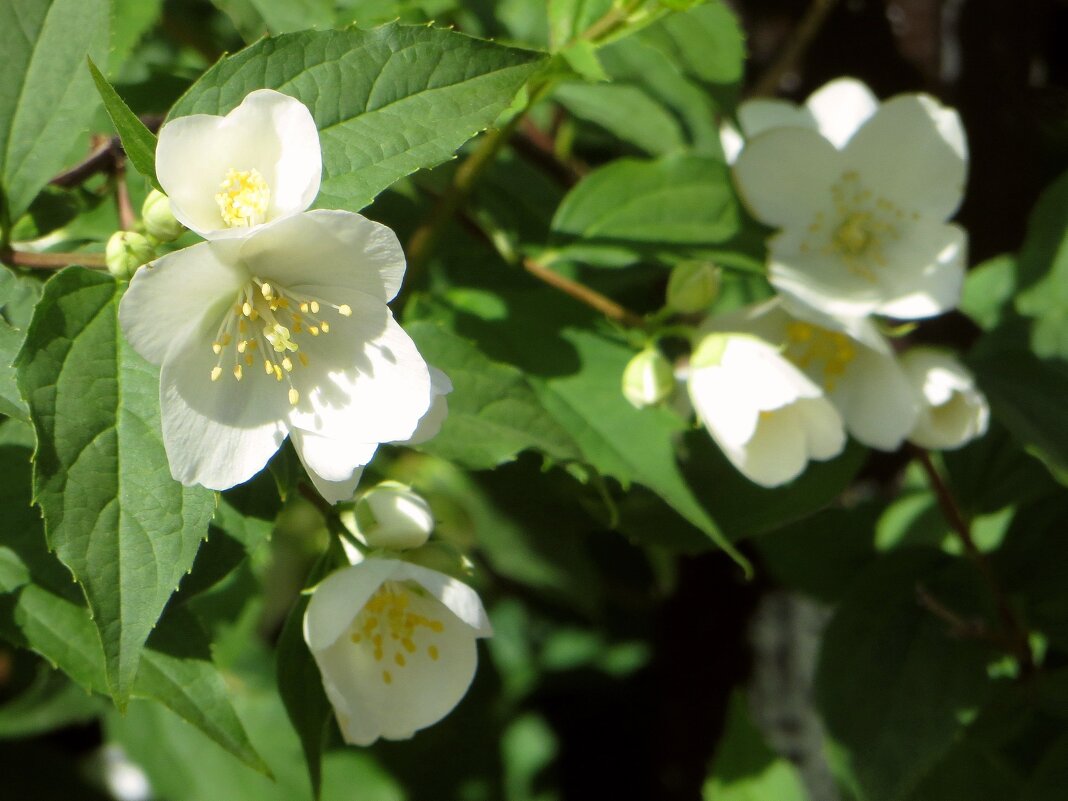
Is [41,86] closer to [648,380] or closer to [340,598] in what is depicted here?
[340,598]

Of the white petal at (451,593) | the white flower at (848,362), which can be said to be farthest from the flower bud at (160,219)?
the white flower at (848,362)

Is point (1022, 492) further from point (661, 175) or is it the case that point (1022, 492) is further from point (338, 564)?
point (338, 564)

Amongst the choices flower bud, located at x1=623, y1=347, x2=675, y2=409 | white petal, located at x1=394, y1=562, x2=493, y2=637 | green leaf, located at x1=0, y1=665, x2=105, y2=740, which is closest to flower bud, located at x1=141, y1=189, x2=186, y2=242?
white petal, located at x1=394, y1=562, x2=493, y2=637

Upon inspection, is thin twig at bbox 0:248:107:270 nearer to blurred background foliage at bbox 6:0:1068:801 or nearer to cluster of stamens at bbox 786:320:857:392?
blurred background foliage at bbox 6:0:1068:801

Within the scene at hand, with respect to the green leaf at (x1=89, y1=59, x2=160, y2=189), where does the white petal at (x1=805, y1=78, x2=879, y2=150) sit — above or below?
below

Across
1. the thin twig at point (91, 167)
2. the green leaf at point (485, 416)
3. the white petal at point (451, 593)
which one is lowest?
the white petal at point (451, 593)

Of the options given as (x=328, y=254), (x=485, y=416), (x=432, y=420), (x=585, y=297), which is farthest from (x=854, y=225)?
(x=328, y=254)

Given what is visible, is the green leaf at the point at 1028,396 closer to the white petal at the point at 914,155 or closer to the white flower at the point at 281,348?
the white petal at the point at 914,155
